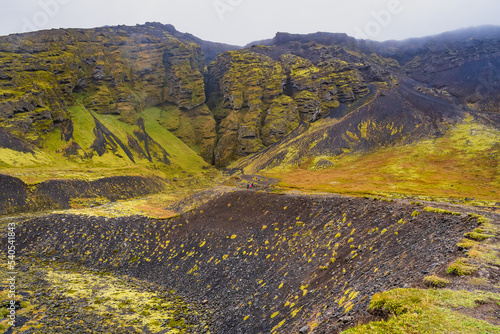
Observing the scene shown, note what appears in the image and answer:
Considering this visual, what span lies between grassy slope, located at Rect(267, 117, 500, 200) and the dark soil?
21.0 meters

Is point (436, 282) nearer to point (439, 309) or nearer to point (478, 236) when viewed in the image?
point (439, 309)

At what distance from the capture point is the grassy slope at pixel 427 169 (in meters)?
55.0

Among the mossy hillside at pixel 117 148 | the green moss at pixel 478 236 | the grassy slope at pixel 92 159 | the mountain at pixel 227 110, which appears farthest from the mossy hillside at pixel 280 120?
the green moss at pixel 478 236

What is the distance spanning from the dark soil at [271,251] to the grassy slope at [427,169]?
20970mm

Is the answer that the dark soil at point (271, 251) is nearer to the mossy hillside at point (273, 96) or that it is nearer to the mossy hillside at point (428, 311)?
the mossy hillside at point (428, 311)

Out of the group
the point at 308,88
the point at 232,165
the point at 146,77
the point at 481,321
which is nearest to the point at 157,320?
the point at 481,321

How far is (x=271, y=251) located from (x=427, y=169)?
7987cm

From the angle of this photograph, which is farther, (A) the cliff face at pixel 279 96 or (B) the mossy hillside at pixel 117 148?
(A) the cliff face at pixel 279 96

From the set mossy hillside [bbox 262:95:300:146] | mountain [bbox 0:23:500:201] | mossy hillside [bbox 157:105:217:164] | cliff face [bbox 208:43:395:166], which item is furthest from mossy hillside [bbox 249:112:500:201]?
mossy hillside [bbox 157:105:217:164]

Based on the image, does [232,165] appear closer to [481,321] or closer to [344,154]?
[344,154]

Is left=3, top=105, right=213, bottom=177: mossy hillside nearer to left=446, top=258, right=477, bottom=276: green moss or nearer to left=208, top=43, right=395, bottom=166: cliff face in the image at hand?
left=208, top=43, right=395, bottom=166: cliff face

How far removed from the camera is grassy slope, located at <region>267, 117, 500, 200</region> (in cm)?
5496

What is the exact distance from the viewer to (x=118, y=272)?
32188 mm

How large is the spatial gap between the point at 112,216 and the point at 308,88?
165977 mm
